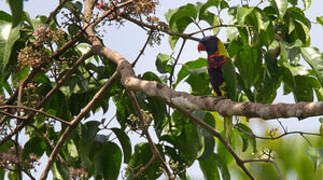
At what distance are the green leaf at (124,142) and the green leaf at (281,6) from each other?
976 mm

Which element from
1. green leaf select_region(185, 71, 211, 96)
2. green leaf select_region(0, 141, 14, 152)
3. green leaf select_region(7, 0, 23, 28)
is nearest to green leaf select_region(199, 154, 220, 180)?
green leaf select_region(185, 71, 211, 96)

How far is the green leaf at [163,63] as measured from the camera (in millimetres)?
2420

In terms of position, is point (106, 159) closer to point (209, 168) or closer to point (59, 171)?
point (59, 171)

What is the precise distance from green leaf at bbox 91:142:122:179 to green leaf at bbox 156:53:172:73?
0.46m

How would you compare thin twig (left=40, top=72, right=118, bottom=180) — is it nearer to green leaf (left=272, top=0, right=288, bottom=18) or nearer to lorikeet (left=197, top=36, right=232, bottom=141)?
lorikeet (left=197, top=36, right=232, bottom=141)

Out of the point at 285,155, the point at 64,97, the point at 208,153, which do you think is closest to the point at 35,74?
the point at 64,97

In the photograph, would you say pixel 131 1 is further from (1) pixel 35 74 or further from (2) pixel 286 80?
(2) pixel 286 80

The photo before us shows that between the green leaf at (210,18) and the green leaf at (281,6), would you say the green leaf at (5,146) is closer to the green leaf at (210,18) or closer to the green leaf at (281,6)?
the green leaf at (210,18)

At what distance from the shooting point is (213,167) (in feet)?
8.10

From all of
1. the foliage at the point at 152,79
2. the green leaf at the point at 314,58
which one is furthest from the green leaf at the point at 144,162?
the green leaf at the point at 314,58

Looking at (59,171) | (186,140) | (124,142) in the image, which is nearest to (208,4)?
(186,140)

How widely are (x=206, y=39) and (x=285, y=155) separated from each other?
137 inches

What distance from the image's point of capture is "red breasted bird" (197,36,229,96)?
8.89 ft

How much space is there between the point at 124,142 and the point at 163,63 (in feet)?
1.49
